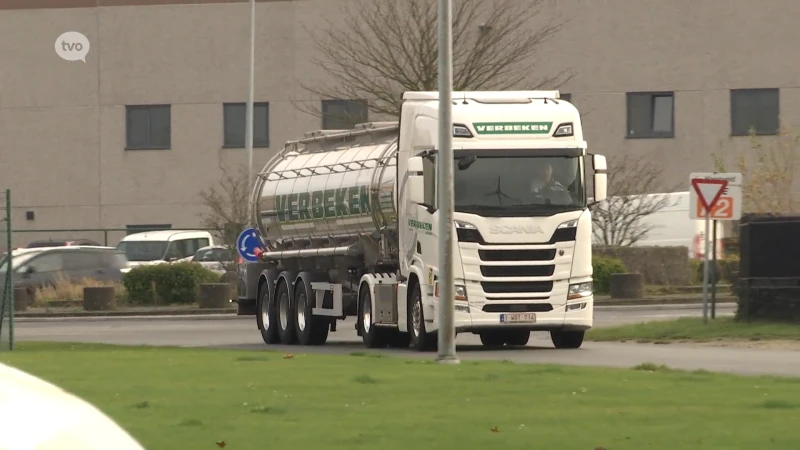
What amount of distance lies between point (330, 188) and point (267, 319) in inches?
125

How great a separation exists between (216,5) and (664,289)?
25124mm

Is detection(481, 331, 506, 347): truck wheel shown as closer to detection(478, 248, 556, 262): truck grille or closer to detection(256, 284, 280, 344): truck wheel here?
Answer: detection(478, 248, 556, 262): truck grille

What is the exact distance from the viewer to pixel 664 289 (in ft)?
133

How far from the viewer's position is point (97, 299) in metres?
40.7

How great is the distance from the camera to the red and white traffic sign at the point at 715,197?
26.4m

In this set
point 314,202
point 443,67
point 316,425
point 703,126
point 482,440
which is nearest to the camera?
point 482,440

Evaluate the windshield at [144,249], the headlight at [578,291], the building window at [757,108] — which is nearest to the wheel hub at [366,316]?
the headlight at [578,291]

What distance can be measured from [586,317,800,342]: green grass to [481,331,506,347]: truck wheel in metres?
1.37

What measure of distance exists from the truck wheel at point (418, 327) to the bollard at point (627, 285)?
16.1 m

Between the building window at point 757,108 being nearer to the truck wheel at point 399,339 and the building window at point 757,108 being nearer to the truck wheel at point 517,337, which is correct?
the truck wheel at point 517,337

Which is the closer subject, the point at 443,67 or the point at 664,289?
the point at 443,67

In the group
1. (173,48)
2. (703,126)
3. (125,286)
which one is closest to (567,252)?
(125,286)

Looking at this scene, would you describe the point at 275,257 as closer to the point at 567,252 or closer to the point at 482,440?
the point at 567,252

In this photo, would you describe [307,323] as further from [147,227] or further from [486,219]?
[147,227]
